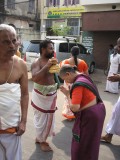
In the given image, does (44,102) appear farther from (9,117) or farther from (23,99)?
(9,117)

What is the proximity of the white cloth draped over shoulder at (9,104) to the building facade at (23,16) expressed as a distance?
75.1 feet

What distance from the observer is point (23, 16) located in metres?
28.4

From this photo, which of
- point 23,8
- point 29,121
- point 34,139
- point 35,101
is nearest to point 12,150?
point 35,101

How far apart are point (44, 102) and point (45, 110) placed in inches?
5.0

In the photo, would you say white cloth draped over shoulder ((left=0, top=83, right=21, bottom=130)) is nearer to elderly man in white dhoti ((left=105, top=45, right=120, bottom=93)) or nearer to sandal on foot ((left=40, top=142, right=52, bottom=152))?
sandal on foot ((left=40, top=142, right=52, bottom=152))

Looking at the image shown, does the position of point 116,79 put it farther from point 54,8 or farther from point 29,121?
point 54,8

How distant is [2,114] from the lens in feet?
8.32

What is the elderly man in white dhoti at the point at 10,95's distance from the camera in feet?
8.33

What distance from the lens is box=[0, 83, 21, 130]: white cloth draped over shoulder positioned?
98.9 inches

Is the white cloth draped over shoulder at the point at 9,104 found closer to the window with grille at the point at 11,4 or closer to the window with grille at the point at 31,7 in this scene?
the window with grille at the point at 11,4

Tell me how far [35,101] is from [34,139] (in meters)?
0.81

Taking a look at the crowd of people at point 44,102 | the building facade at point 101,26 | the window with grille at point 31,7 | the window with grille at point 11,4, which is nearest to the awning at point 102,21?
the building facade at point 101,26

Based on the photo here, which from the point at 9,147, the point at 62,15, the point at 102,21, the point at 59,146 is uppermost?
the point at 62,15

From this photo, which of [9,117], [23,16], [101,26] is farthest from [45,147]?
[23,16]
